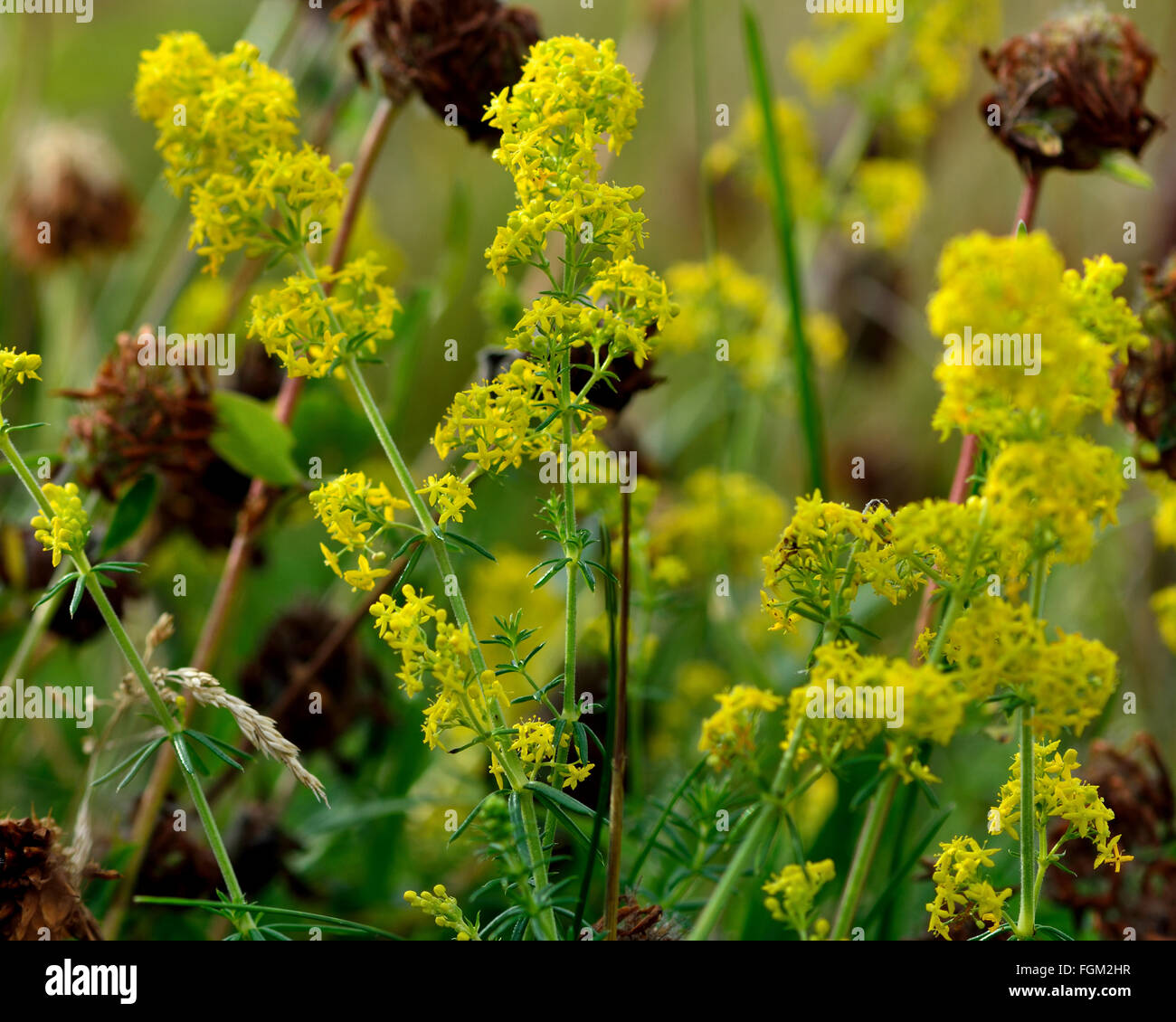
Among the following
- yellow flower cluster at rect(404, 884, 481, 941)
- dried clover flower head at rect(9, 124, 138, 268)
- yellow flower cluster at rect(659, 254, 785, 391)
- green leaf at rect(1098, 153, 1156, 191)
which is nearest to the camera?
yellow flower cluster at rect(404, 884, 481, 941)

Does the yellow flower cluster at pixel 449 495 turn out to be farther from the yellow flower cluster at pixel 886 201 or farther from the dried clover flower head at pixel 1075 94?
the yellow flower cluster at pixel 886 201

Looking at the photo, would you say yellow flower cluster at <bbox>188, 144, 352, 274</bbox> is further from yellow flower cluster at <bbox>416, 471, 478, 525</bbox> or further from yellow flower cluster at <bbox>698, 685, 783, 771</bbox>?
yellow flower cluster at <bbox>698, 685, 783, 771</bbox>

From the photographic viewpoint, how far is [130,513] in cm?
100

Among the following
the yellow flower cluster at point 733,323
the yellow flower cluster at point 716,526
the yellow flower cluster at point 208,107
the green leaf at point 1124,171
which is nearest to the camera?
the yellow flower cluster at point 208,107

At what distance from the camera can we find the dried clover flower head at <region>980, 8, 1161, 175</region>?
97 cm

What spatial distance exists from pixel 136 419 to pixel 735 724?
65 centimetres

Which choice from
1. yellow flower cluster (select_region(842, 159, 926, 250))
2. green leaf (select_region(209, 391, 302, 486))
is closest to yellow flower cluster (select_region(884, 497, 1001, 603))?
green leaf (select_region(209, 391, 302, 486))

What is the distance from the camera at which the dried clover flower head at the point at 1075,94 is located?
0.97 meters

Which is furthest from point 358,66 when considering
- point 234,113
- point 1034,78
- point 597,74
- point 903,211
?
point 903,211

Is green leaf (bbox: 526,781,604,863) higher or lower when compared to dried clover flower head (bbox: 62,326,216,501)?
lower

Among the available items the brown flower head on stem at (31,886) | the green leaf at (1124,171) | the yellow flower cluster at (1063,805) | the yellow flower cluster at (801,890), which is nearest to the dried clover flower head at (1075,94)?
the green leaf at (1124,171)

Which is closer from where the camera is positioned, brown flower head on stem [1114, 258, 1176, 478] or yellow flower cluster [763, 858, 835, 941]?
yellow flower cluster [763, 858, 835, 941]

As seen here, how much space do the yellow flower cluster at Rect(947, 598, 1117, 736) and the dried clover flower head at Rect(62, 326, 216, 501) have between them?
705 millimetres

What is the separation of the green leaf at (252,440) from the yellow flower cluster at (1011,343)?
613 millimetres
